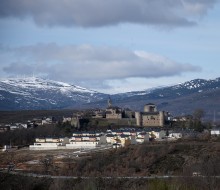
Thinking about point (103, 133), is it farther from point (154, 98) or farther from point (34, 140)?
point (154, 98)

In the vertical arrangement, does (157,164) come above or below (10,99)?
below

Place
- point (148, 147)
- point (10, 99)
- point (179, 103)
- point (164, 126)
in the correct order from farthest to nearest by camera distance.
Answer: point (10, 99) → point (179, 103) → point (164, 126) → point (148, 147)

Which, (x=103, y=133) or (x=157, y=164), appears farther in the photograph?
(x=103, y=133)

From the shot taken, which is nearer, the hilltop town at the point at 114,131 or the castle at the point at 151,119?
the hilltop town at the point at 114,131

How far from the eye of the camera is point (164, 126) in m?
57.2

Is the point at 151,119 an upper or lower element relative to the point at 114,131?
upper

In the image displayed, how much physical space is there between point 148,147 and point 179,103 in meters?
110

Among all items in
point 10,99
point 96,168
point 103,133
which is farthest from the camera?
point 10,99

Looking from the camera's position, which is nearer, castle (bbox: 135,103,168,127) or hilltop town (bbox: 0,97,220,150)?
hilltop town (bbox: 0,97,220,150)

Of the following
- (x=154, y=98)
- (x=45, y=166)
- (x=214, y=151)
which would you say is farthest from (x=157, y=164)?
(x=154, y=98)

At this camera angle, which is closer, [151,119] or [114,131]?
[114,131]

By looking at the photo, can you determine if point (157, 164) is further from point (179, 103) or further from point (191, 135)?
point (179, 103)

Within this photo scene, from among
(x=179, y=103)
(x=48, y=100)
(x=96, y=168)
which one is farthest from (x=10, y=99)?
Result: (x=96, y=168)

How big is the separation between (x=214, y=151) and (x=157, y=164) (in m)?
4.41
